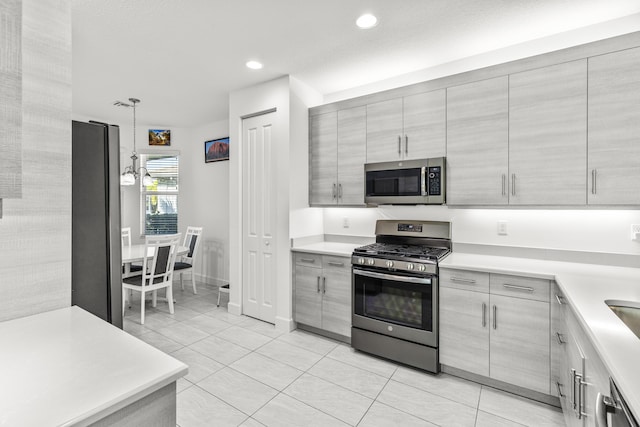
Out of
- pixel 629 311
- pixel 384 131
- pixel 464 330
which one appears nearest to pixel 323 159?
pixel 384 131

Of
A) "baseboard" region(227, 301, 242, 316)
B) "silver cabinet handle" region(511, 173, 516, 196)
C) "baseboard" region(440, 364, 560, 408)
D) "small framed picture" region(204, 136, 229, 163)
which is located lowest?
"baseboard" region(440, 364, 560, 408)

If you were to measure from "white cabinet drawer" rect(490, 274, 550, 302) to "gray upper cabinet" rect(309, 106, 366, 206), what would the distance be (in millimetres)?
1390

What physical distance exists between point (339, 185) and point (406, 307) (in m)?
1.38

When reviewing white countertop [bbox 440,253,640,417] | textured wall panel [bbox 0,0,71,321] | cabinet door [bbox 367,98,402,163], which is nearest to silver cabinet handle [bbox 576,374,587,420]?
white countertop [bbox 440,253,640,417]

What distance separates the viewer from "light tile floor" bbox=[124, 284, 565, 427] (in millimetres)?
1976

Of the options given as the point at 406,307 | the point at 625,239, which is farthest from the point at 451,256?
the point at 625,239

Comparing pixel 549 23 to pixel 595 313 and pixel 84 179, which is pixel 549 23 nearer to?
pixel 595 313

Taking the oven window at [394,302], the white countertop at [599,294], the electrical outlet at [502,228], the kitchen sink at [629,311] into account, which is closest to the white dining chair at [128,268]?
the oven window at [394,302]

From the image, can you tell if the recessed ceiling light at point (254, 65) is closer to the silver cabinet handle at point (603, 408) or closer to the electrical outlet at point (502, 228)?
the electrical outlet at point (502, 228)

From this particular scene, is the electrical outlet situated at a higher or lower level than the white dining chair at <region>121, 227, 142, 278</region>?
higher

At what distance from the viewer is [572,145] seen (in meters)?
2.17

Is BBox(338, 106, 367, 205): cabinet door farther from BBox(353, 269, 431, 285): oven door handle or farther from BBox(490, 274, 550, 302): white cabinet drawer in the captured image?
BBox(490, 274, 550, 302): white cabinet drawer

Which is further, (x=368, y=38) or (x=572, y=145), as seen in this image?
(x=368, y=38)

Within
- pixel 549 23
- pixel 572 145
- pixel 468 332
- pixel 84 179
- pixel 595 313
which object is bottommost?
pixel 468 332
